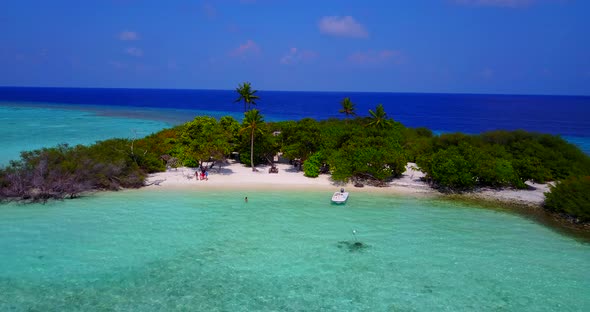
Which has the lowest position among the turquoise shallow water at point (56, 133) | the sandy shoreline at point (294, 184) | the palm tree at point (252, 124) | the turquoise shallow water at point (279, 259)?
the turquoise shallow water at point (279, 259)

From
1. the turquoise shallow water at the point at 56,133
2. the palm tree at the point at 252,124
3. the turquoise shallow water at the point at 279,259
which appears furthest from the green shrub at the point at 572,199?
the turquoise shallow water at the point at 56,133

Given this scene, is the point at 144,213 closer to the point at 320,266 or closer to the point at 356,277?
the point at 320,266

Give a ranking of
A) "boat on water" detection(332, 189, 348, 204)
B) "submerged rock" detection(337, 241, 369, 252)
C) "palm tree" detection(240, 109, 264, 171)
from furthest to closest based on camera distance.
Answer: "palm tree" detection(240, 109, 264, 171) < "boat on water" detection(332, 189, 348, 204) < "submerged rock" detection(337, 241, 369, 252)

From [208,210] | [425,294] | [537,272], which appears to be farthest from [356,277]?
[208,210]

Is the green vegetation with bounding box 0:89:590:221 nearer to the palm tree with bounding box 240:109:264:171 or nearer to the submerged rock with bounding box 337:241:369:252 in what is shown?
the palm tree with bounding box 240:109:264:171

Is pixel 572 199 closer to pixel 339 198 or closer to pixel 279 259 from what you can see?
pixel 339 198

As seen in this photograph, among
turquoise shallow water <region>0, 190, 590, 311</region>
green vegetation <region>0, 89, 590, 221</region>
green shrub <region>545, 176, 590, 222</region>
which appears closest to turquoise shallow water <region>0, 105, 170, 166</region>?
green vegetation <region>0, 89, 590, 221</region>

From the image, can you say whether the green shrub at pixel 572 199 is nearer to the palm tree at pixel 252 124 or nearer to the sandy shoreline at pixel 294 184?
the sandy shoreline at pixel 294 184
